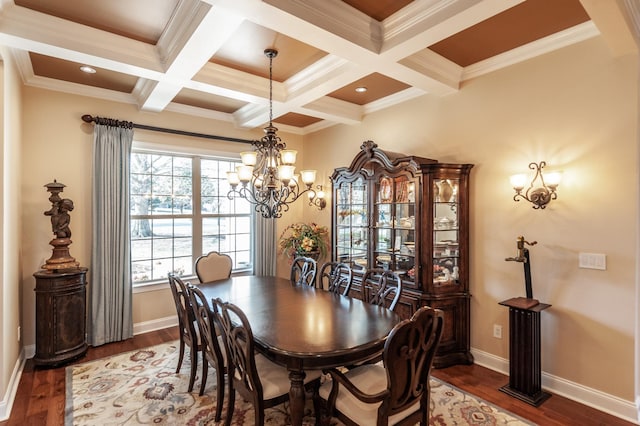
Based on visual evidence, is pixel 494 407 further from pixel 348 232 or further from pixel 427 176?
pixel 348 232

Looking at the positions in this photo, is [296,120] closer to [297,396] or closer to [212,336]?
[212,336]

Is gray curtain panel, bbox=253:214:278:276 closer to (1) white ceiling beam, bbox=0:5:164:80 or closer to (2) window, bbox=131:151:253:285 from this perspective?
(2) window, bbox=131:151:253:285

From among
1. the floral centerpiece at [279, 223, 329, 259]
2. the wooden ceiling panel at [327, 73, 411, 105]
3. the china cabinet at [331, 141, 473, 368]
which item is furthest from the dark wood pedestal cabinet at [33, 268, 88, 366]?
the wooden ceiling panel at [327, 73, 411, 105]

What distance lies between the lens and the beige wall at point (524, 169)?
2535mm

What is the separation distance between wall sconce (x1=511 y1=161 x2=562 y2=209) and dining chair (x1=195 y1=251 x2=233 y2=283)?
3.26 m

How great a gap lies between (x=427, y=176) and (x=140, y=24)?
2858 millimetres

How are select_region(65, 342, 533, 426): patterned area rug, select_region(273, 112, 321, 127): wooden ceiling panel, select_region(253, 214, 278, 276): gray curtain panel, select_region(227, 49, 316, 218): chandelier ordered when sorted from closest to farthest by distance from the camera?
select_region(65, 342, 533, 426): patterned area rug → select_region(227, 49, 316, 218): chandelier → select_region(273, 112, 321, 127): wooden ceiling panel → select_region(253, 214, 278, 276): gray curtain panel

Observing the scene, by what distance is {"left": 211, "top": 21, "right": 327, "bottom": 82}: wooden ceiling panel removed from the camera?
275 centimetres

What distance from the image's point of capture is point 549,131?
289 cm

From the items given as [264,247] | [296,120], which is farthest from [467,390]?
[296,120]

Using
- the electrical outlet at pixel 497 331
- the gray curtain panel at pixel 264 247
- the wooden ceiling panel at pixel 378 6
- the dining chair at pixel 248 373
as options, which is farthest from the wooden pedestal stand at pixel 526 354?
the gray curtain panel at pixel 264 247

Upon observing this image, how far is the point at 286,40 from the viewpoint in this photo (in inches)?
112

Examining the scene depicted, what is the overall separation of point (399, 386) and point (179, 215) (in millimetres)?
3928

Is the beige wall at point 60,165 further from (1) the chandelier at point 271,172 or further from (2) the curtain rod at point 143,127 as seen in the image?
(1) the chandelier at point 271,172
